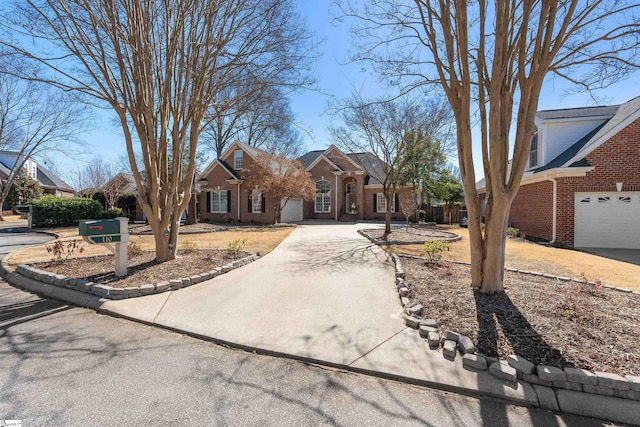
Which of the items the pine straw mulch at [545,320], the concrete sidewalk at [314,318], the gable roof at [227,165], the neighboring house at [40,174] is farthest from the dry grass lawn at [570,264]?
the neighboring house at [40,174]

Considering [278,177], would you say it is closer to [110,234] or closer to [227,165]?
[227,165]

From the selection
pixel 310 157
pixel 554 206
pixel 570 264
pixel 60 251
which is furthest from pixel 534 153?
pixel 310 157

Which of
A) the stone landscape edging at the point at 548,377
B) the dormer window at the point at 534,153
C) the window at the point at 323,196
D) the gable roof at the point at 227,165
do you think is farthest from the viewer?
the window at the point at 323,196

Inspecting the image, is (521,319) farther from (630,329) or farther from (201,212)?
(201,212)

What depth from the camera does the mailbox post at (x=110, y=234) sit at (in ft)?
16.6

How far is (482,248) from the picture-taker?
15.3 feet

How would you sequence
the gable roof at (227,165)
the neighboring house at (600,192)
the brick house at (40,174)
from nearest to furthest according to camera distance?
the neighboring house at (600,192)
the gable roof at (227,165)
the brick house at (40,174)

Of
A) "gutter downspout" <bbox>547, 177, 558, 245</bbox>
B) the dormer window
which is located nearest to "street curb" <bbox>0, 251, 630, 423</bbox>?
"gutter downspout" <bbox>547, 177, 558, 245</bbox>

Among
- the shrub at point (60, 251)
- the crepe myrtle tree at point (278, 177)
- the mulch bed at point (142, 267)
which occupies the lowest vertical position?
the mulch bed at point (142, 267)

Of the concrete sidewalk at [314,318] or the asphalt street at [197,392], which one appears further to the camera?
the concrete sidewalk at [314,318]

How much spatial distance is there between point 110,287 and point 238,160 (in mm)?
18948

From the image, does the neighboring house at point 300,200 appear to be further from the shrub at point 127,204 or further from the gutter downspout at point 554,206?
the gutter downspout at point 554,206

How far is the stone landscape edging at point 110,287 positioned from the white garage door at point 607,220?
1215 cm

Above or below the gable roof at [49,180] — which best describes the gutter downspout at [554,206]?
below
